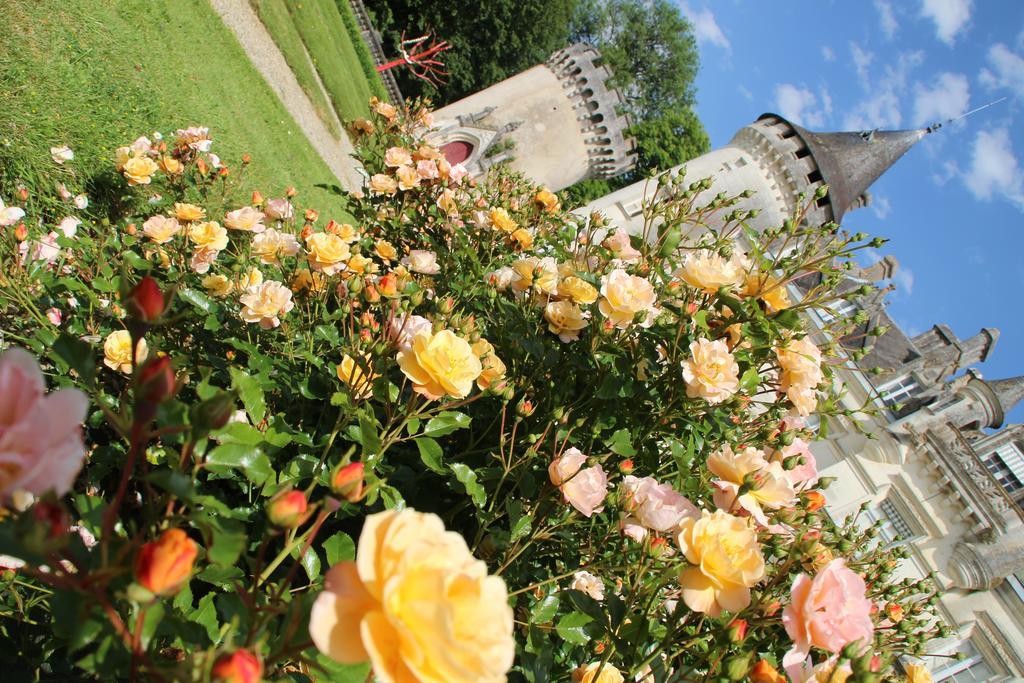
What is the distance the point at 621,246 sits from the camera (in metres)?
2.57

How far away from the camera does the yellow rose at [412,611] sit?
621 mm

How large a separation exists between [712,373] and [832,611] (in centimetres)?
72

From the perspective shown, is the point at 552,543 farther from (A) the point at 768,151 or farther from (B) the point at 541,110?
(B) the point at 541,110

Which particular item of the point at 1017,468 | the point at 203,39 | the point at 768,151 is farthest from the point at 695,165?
the point at 203,39

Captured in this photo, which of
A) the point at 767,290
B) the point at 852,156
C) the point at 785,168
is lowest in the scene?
the point at 767,290

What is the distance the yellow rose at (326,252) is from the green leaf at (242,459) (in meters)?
1.05

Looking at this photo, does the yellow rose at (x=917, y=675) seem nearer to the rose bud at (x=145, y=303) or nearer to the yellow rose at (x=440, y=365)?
the yellow rose at (x=440, y=365)

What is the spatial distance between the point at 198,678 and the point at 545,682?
3.67 ft

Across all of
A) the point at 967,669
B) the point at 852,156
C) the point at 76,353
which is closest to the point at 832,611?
the point at 76,353

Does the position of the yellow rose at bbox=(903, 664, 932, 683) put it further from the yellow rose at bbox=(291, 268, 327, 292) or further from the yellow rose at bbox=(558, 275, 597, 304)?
the yellow rose at bbox=(291, 268, 327, 292)

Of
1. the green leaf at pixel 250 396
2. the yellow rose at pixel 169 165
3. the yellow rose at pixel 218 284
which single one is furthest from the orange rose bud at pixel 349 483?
the yellow rose at pixel 169 165

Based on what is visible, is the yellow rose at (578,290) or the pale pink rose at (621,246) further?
the pale pink rose at (621,246)

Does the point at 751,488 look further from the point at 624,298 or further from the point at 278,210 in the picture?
the point at 278,210

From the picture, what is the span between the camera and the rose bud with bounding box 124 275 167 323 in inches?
30.4
